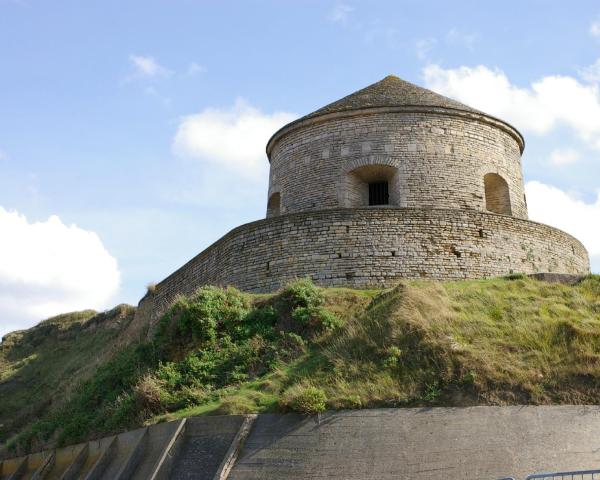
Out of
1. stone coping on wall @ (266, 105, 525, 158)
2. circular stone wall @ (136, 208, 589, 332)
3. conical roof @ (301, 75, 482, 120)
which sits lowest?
circular stone wall @ (136, 208, 589, 332)

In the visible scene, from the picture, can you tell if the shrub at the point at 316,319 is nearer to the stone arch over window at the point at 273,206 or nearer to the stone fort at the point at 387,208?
the stone fort at the point at 387,208

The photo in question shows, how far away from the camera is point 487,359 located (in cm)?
1128

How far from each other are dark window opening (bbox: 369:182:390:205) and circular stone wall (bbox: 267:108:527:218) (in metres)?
0.33

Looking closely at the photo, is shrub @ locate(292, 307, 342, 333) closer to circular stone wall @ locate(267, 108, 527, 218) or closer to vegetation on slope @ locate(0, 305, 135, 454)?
circular stone wall @ locate(267, 108, 527, 218)

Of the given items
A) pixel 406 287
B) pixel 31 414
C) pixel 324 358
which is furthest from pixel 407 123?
pixel 31 414

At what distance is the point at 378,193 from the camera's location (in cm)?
2064

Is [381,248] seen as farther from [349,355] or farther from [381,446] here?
[381,446]

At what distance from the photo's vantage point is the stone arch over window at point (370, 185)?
19.5 m

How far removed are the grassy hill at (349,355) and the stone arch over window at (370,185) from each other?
15.7ft

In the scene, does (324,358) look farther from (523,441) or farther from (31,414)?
(31,414)

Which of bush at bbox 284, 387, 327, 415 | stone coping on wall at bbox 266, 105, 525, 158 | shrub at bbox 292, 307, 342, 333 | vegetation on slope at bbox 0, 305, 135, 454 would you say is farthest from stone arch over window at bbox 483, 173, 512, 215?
vegetation on slope at bbox 0, 305, 135, 454

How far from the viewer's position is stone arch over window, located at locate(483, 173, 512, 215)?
2044 cm

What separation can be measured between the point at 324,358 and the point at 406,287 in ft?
7.76

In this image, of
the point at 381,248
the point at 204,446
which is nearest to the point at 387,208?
the point at 381,248
